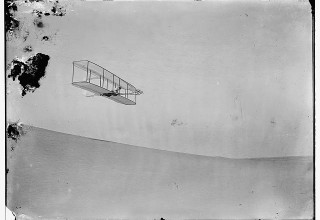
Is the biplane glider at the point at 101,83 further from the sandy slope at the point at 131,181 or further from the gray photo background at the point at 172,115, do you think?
the sandy slope at the point at 131,181

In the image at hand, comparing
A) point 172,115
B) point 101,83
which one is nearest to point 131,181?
point 172,115

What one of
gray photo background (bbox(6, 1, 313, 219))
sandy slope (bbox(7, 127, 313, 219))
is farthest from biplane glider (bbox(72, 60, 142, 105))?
sandy slope (bbox(7, 127, 313, 219))

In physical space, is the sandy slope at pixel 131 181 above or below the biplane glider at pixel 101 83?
below

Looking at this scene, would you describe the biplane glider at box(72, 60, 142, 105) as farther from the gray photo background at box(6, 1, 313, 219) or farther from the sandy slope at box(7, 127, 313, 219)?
the sandy slope at box(7, 127, 313, 219)

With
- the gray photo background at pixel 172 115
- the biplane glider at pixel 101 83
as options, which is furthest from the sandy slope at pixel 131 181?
the biplane glider at pixel 101 83

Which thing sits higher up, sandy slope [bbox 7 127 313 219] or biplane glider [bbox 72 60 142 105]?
biplane glider [bbox 72 60 142 105]
